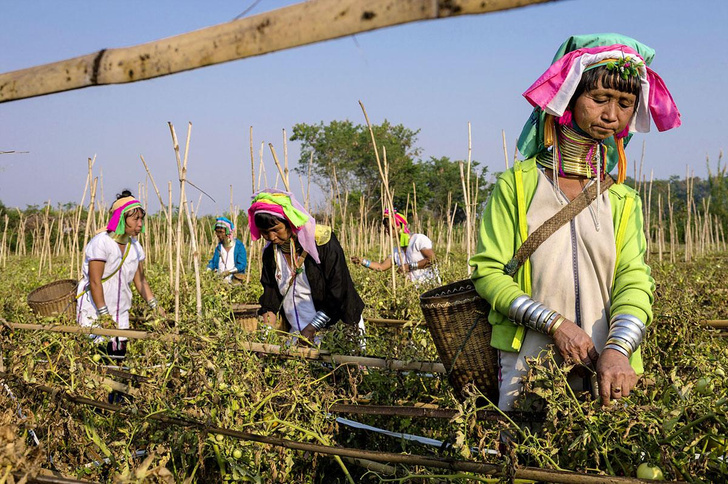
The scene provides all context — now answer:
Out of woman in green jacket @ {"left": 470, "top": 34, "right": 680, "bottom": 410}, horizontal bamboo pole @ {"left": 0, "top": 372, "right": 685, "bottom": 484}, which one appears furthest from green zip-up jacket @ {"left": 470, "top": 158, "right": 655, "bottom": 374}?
horizontal bamboo pole @ {"left": 0, "top": 372, "right": 685, "bottom": 484}

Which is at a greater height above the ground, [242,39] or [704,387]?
[242,39]

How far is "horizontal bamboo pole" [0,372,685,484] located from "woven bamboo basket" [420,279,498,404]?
307 millimetres

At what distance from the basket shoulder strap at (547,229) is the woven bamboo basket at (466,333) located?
14 cm

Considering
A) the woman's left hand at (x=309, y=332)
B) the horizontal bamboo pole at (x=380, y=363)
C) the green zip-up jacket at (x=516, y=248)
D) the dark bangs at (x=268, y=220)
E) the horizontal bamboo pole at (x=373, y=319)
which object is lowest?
the horizontal bamboo pole at (x=380, y=363)

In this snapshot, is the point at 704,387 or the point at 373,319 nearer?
the point at 704,387

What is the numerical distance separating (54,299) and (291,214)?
243 centimetres

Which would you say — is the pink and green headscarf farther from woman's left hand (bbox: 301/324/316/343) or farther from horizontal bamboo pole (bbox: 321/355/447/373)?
woman's left hand (bbox: 301/324/316/343)

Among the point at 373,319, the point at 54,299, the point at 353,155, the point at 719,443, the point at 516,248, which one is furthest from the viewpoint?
the point at 353,155

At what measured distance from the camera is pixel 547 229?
1.68m

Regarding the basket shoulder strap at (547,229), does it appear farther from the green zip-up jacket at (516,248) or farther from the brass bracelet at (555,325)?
the brass bracelet at (555,325)

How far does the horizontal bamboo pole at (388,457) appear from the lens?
53.0 inches

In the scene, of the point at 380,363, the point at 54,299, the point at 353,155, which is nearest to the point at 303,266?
the point at 380,363

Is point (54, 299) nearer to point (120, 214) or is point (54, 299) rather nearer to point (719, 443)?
point (120, 214)

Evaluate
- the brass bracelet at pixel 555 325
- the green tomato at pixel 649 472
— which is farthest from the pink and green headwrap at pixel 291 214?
the green tomato at pixel 649 472
